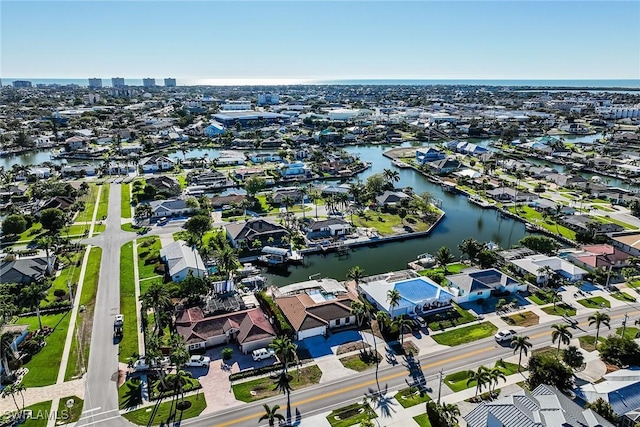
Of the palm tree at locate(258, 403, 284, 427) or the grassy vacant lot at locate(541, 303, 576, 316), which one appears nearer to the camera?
the palm tree at locate(258, 403, 284, 427)

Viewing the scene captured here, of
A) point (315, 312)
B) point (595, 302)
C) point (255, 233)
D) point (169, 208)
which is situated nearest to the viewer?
Answer: point (315, 312)

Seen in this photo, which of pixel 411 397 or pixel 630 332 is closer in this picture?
pixel 411 397

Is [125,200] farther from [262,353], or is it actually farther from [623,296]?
[623,296]

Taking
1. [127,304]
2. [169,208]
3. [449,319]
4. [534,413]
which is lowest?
[449,319]

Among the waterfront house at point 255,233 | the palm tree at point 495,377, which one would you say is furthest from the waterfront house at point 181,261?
the palm tree at point 495,377

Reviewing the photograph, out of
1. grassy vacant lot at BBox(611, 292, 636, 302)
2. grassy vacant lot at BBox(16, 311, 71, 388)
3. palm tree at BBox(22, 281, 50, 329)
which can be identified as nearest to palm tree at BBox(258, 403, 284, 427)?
grassy vacant lot at BBox(16, 311, 71, 388)

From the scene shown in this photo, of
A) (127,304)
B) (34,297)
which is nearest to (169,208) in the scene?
(127,304)

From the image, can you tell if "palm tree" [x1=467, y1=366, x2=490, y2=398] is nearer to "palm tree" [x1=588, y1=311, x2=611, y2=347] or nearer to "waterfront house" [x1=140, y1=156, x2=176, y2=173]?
"palm tree" [x1=588, y1=311, x2=611, y2=347]
